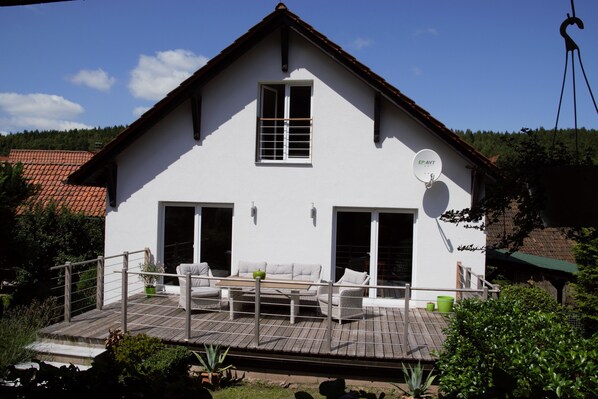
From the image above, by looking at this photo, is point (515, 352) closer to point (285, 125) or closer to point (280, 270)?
point (280, 270)

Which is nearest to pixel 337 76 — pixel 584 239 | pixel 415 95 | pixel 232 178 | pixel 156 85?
pixel 415 95

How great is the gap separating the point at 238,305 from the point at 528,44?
6991 mm

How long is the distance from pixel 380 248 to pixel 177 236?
15.8 feet

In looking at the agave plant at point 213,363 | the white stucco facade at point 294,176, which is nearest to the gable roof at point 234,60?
the white stucco facade at point 294,176

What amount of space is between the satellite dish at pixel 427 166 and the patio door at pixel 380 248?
3.35 ft

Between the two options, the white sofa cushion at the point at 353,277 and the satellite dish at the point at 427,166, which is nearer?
the white sofa cushion at the point at 353,277

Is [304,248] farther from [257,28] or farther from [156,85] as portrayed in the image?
[156,85]

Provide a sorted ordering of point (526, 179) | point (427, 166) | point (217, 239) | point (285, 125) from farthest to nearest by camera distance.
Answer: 1. point (217, 239)
2. point (285, 125)
3. point (427, 166)
4. point (526, 179)

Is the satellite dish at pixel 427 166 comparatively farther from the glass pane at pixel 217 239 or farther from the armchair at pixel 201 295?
the armchair at pixel 201 295

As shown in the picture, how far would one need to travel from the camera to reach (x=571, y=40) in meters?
2.73

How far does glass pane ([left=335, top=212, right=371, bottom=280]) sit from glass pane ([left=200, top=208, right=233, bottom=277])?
258cm

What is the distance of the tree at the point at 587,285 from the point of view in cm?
1130

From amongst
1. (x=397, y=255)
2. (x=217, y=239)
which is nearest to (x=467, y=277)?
(x=397, y=255)

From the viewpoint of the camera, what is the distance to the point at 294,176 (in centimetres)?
1107
